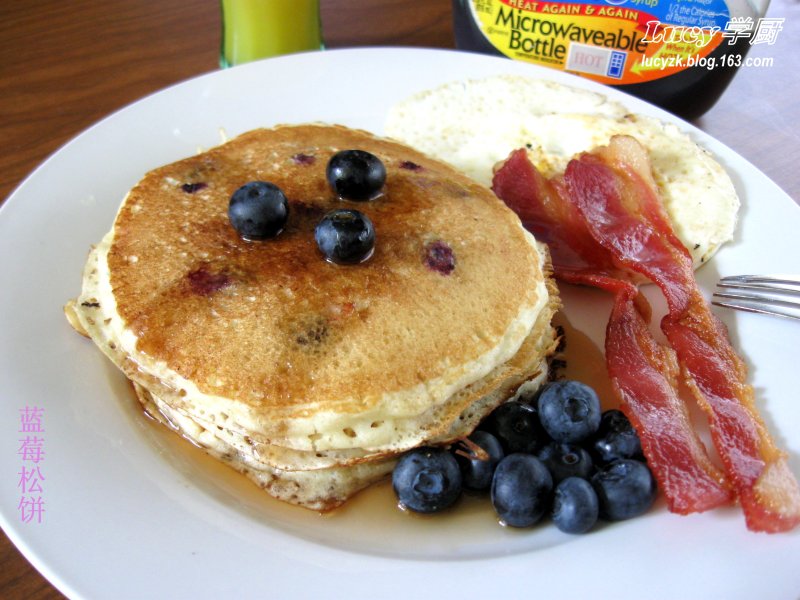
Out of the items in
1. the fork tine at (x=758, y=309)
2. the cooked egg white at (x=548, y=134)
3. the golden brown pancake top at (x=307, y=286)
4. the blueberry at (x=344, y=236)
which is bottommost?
the fork tine at (x=758, y=309)

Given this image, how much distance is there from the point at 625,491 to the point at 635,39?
1.52 metres

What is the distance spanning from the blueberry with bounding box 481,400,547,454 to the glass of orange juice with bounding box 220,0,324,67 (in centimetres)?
158

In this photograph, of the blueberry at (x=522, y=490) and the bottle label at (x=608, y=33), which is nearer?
the blueberry at (x=522, y=490)

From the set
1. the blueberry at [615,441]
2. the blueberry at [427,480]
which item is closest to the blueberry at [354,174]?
the blueberry at [427,480]

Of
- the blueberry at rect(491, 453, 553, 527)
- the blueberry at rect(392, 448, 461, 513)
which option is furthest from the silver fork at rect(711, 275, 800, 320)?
the blueberry at rect(392, 448, 461, 513)

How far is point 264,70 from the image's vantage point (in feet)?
6.71

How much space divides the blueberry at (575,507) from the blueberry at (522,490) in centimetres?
3

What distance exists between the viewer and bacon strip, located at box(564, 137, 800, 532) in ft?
3.63

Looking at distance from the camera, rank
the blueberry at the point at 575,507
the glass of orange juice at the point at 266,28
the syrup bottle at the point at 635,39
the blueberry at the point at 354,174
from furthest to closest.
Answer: the glass of orange juice at the point at 266,28 < the syrup bottle at the point at 635,39 < the blueberry at the point at 354,174 < the blueberry at the point at 575,507

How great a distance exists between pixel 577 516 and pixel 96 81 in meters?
2.13

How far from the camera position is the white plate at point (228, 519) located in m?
1.01

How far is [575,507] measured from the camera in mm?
1126

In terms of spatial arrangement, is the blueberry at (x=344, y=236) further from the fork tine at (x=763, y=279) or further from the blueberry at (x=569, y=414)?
the fork tine at (x=763, y=279)

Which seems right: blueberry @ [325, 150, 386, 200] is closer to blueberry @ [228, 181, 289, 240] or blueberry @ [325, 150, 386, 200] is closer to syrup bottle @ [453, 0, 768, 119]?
blueberry @ [228, 181, 289, 240]
